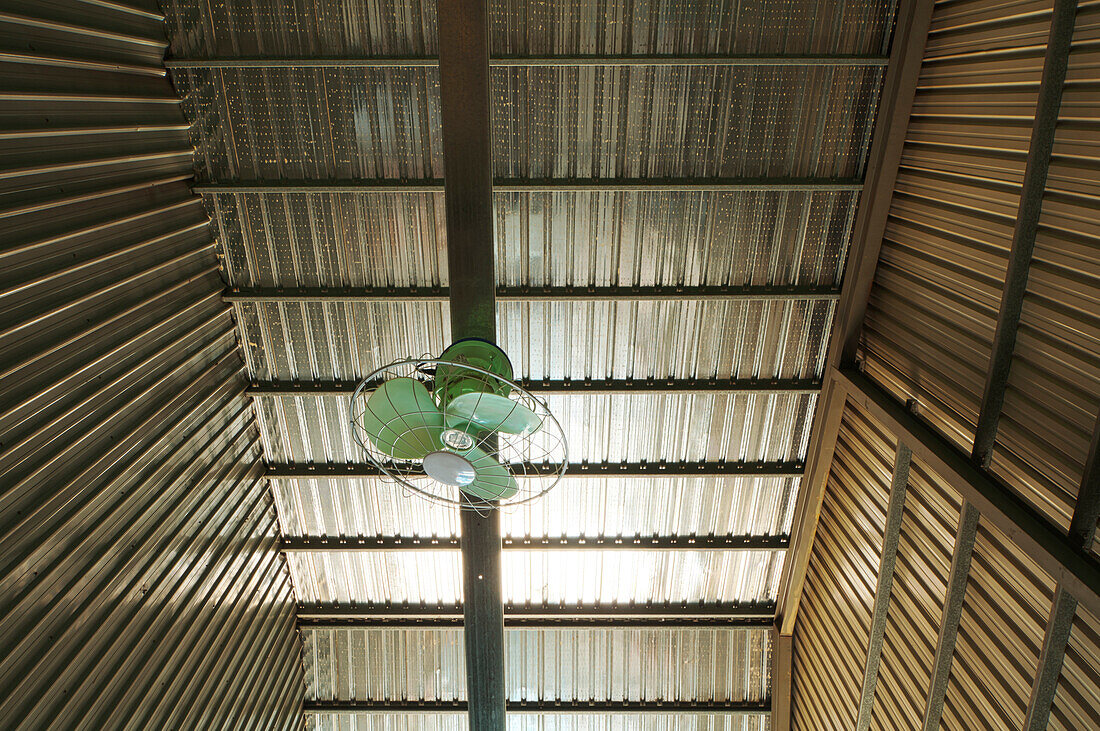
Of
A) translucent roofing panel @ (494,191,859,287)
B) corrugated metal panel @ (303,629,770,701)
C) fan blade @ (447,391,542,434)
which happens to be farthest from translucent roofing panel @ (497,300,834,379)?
corrugated metal panel @ (303,629,770,701)

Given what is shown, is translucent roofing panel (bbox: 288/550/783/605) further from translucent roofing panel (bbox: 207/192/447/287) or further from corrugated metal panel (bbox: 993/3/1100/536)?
corrugated metal panel (bbox: 993/3/1100/536)

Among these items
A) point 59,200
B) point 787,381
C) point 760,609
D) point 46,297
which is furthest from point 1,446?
point 760,609

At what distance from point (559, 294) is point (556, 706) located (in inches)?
294

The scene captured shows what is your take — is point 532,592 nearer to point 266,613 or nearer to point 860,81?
Result: point 266,613

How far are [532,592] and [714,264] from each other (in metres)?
6.33

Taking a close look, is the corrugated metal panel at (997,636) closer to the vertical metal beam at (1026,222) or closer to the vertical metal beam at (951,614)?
the vertical metal beam at (951,614)

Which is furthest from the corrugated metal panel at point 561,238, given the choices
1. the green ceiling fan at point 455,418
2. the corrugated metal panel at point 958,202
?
the green ceiling fan at point 455,418

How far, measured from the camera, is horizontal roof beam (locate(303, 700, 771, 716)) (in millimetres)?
11992

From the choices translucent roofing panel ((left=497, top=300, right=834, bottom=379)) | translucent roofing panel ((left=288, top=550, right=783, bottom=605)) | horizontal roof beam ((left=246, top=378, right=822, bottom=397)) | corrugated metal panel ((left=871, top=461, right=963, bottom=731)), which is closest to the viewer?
corrugated metal panel ((left=871, top=461, right=963, bottom=731))

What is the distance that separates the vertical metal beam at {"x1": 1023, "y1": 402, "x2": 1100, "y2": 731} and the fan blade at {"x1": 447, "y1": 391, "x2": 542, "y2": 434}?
14.8 feet

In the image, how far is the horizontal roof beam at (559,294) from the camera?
9.35 meters

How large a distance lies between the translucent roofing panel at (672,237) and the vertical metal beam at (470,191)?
2.91 metres

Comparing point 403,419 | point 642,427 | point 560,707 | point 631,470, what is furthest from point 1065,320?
point 560,707

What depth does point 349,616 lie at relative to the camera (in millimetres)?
11891
